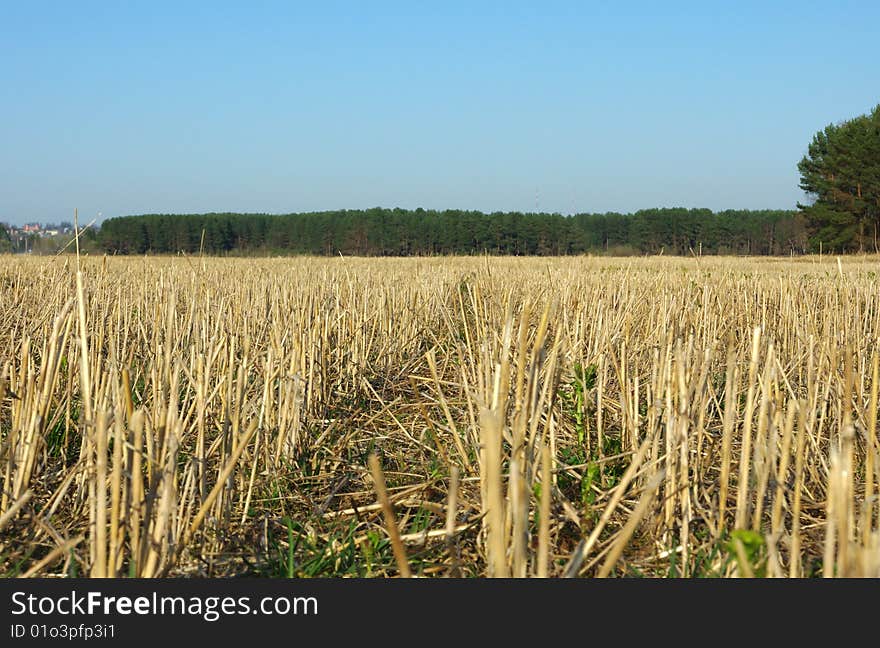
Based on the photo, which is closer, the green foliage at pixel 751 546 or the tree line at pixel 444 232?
the green foliage at pixel 751 546

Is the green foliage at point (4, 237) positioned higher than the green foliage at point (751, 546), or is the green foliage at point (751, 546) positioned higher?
the green foliage at point (4, 237)

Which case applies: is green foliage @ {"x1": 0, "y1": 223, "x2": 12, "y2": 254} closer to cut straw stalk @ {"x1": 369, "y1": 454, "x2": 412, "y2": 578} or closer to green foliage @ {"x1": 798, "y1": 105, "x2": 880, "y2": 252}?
cut straw stalk @ {"x1": 369, "y1": 454, "x2": 412, "y2": 578}

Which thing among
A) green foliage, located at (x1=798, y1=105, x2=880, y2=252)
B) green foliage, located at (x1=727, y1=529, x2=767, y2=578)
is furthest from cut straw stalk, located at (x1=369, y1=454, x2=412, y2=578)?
green foliage, located at (x1=798, y1=105, x2=880, y2=252)

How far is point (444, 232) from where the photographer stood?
58.2 metres

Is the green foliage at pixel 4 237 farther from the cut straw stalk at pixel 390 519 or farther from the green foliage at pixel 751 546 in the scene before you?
the green foliage at pixel 751 546

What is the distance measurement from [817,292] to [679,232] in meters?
55.3

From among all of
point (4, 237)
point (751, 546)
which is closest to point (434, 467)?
point (751, 546)

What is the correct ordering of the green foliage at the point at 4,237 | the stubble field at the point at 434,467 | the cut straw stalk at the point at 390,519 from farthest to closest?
the green foliage at the point at 4,237 → the stubble field at the point at 434,467 → the cut straw stalk at the point at 390,519

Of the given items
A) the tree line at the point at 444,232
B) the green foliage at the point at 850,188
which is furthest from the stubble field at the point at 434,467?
the tree line at the point at 444,232

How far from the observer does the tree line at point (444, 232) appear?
54.1 m

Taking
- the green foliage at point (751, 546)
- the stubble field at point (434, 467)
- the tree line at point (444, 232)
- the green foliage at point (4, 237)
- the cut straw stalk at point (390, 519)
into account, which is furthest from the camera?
the tree line at point (444, 232)

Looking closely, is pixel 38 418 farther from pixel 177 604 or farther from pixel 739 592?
pixel 739 592

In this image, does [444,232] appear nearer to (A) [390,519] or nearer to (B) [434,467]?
(B) [434,467]

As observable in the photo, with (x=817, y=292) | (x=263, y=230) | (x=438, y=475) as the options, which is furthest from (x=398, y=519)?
(x=263, y=230)
